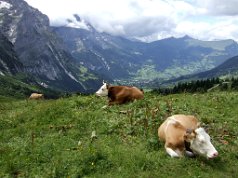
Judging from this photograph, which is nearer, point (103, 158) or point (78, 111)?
point (103, 158)

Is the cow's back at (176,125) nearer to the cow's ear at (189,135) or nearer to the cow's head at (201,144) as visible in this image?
the cow's ear at (189,135)

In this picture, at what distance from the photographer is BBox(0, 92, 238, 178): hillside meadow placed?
16.7 m

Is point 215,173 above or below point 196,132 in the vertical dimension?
below

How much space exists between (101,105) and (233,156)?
457 inches

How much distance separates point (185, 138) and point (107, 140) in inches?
161

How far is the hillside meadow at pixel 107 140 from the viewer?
54.7 ft

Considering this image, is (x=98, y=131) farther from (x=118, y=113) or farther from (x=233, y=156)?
(x=233, y=156)

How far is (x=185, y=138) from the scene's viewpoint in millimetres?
17969

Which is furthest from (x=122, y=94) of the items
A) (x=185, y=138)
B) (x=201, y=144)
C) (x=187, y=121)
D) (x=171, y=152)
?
(x=201, y=144)

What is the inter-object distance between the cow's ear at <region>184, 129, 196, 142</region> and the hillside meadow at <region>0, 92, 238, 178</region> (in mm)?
931

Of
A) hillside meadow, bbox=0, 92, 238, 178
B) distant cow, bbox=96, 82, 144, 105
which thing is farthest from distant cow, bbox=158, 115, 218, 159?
distant cow, bbox=96, 82, 144, 105

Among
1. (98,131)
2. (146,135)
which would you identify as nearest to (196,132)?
(146,135)

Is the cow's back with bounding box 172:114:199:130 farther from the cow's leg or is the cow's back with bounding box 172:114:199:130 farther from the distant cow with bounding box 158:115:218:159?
the cow's leg

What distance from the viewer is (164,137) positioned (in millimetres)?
19312
